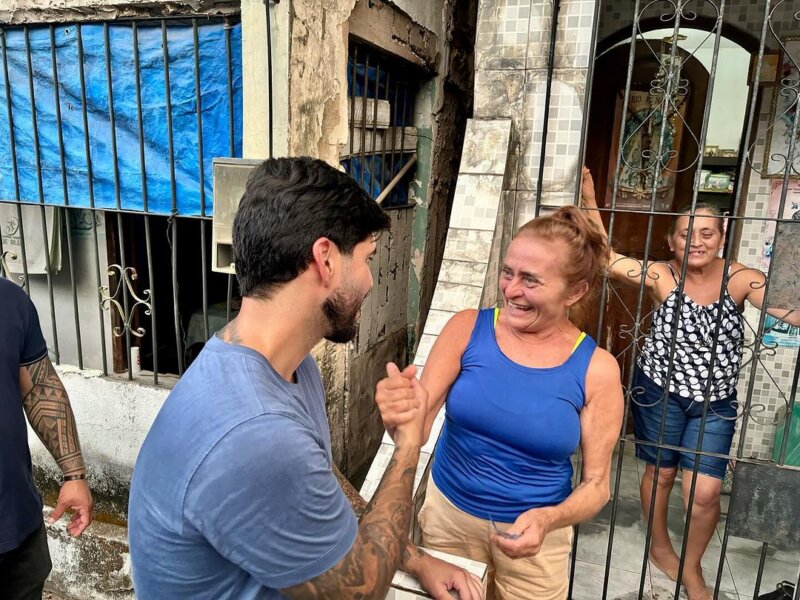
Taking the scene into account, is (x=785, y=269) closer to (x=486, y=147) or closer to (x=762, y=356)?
(x=486, y=147)

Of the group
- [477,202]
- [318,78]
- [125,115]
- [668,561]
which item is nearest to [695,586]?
[668,561]

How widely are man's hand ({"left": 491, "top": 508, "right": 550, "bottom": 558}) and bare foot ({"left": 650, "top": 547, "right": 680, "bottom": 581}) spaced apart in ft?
6.56

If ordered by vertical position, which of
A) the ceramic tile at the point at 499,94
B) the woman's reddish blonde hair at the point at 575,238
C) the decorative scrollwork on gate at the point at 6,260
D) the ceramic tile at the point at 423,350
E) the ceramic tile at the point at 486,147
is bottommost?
the ceramic tile at the point at 423,350

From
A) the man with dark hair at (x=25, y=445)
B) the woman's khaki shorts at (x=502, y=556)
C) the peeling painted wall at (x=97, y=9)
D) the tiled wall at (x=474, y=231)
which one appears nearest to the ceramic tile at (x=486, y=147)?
the tiled wall at (x=474, y=231)

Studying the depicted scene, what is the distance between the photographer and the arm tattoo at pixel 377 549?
3.78ft

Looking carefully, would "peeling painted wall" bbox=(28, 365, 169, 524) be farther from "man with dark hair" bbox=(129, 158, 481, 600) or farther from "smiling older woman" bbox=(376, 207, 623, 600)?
"man with dark hair" bbox=(129, 158, 481, 600)

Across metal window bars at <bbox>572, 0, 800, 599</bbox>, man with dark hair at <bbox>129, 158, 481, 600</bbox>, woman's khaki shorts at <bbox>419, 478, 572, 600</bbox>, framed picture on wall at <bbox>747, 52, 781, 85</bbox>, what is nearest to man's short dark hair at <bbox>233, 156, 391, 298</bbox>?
man with dark hair at <bbox>129, 158, 481, 600</bbox>

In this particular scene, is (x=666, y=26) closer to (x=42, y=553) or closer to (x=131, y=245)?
(x=131, y=245)

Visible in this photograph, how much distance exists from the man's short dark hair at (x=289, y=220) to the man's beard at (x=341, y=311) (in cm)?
10

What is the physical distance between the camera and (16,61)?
3.40m

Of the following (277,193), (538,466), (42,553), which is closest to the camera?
(277,193)

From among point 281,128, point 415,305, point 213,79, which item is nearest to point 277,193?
point 281,128

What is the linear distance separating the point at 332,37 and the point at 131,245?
188 centimetres

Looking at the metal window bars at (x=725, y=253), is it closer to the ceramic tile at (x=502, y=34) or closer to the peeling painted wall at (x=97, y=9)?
the ceramic tile at (x=502, y=34)
